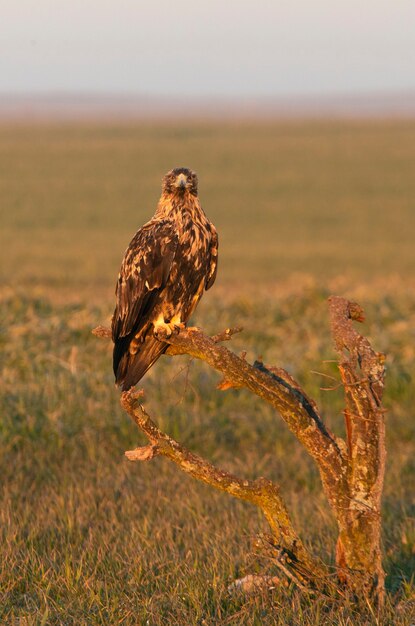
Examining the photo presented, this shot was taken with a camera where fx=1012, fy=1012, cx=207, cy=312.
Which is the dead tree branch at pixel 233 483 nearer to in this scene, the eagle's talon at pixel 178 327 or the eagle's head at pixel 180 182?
the eagle's talon at pixel 178 327

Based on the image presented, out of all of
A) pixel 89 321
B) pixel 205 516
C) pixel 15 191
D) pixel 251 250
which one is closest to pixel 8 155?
pixel 15 191

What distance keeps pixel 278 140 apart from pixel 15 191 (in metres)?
28.6

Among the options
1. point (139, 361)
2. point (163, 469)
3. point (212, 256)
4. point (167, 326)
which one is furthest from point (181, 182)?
point (163, 469)

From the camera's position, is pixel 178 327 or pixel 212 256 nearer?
pixel 178 327

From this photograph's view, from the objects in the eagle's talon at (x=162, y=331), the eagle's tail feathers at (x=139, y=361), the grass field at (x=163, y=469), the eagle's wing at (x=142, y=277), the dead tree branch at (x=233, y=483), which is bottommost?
the grass field at (x=163, y=469)

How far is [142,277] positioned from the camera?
516 cm

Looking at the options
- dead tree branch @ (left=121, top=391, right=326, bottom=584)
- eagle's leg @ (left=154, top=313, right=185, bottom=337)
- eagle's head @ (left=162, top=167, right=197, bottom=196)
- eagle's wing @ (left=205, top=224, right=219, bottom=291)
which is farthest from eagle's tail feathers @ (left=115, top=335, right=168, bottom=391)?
eagle's head @ (left=162, top=167, right=197, bottom=196)

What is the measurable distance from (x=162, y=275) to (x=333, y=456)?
124cm

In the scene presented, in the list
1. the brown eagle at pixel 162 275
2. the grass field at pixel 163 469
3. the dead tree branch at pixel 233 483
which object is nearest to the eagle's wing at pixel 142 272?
the brown eagle at pixel 162 275

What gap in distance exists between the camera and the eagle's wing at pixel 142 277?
16.7 ft

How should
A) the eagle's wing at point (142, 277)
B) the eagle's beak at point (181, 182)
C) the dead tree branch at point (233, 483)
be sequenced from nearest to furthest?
the dead tree branch at point (233, 483), the eagle's wing at point (142, 277), the eagle's beak at point (181, 182)

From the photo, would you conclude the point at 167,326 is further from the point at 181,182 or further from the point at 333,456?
the point at 333,456

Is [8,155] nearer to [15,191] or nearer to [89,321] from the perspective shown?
[15,191]

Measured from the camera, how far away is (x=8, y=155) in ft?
203
